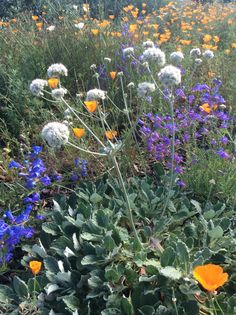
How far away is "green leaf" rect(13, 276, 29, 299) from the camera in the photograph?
2.25 meters

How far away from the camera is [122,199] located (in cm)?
271

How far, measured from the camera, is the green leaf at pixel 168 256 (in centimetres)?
214

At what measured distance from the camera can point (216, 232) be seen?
2.32m

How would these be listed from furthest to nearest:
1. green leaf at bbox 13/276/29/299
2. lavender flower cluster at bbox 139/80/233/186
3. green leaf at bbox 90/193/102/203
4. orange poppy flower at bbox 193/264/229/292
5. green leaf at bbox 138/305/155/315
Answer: lavender flower cluster at bbox 139/80/233/186 → green leaf at bbox 90/193/102/203 → green leaf at bbox 13/276/29/299 → green leaf at bbox 138/305/155/315 → orange poppy flower at bbox 193/264/229/292

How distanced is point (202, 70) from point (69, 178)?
2287 millimetres

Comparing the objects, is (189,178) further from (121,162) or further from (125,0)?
(125,0)

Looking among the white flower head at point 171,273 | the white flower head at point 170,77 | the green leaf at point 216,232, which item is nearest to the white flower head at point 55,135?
the white flower head at point 170,77

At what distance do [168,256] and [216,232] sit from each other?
0.37 metres

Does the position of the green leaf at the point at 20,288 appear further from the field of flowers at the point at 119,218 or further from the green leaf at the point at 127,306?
the green leaf at the point at 127,306

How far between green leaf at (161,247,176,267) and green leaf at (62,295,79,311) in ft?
1.67

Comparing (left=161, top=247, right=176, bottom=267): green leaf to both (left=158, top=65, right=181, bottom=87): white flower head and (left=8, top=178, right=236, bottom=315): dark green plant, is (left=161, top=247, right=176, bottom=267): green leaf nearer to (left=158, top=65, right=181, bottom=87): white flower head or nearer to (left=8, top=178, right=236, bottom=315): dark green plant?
(left=8, top=178, right=236, bottom=315): dark green plant

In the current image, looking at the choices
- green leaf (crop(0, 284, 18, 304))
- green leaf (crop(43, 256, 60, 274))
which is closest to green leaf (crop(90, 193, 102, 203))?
green leaf (crop(43, 256, 60, 274))

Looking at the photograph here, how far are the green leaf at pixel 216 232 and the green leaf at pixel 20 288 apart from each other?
110 centimetres

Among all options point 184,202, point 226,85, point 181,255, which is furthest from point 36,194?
point 226,85
